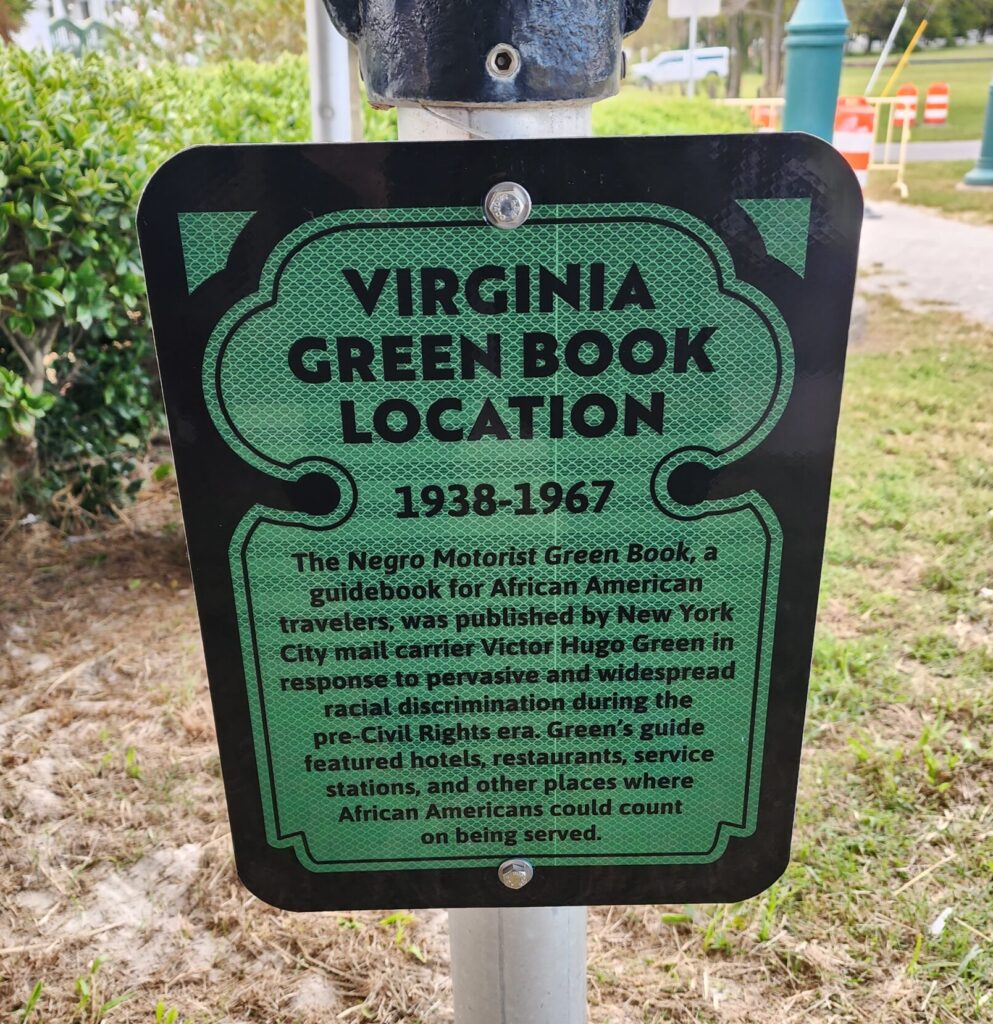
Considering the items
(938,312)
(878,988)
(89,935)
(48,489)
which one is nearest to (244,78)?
(48,489)

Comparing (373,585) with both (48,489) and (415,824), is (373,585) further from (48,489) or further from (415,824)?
(48,489)

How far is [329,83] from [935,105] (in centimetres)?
1726

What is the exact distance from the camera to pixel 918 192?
13531 mm

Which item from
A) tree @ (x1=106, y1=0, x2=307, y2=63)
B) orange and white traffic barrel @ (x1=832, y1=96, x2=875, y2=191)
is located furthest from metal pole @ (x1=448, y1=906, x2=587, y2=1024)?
tree @ (x1=106, y1=0, x2=307, y2=63)

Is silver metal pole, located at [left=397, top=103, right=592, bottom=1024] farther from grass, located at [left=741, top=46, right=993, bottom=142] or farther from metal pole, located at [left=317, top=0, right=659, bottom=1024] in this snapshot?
grass, located at [left=741, top=46, right=993, bottom=142]

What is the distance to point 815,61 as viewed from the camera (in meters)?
6.87

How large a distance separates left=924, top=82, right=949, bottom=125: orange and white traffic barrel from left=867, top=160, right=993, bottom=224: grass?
2.00m

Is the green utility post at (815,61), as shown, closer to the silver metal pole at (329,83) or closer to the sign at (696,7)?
the sign at (696,7)

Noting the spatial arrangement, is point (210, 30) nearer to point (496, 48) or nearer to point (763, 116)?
point (763, 116)

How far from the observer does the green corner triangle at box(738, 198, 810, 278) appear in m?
0.92

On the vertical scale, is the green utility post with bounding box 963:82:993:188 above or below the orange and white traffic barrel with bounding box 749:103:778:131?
below

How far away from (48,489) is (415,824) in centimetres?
330

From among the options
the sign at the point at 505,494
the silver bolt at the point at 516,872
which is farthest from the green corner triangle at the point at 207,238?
the silver bolt at the point at 516,872

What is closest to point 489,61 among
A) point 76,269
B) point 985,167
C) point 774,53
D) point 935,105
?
point 76,269
